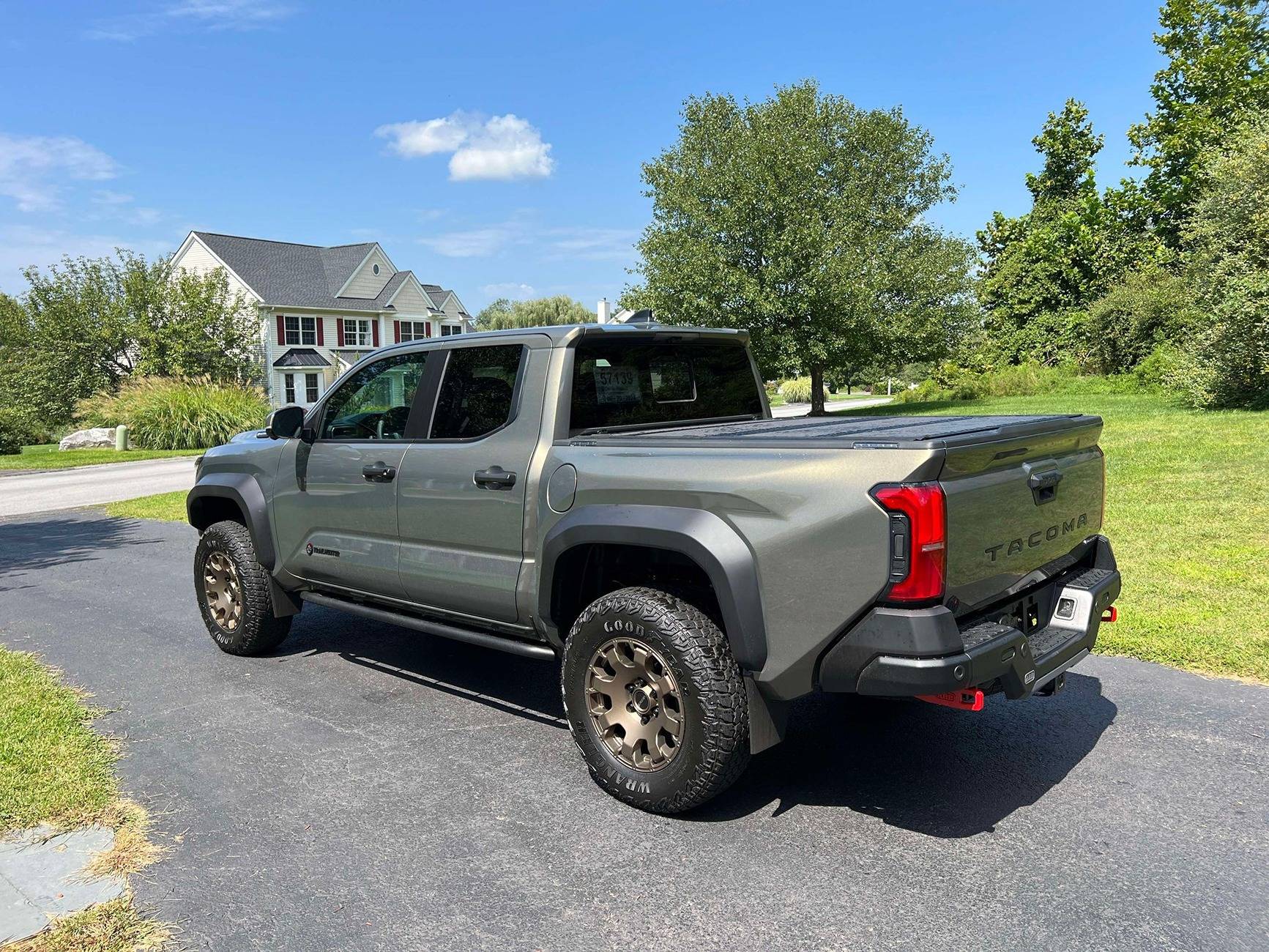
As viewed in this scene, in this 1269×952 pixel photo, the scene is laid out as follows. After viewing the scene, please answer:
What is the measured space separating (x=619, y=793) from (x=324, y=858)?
111 centimetres

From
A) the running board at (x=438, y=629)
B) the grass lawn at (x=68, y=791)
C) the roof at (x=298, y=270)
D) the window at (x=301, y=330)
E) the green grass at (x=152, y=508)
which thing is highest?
the roof at (x=298, y=270)

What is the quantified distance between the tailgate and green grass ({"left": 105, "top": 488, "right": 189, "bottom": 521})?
11.9 metres

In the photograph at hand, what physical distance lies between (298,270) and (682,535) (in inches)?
2185

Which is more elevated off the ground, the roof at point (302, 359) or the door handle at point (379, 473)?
the roof at point (302, 359)

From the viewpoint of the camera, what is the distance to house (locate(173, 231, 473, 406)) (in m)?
50.1

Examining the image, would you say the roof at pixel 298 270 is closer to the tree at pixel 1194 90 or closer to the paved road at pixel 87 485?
the paved road at pixel 87 485

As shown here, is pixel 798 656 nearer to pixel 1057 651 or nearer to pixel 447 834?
pixel 1057 651

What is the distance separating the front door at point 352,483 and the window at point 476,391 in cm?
25

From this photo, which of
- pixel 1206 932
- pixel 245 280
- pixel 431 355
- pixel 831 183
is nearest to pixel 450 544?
pixel 431 355

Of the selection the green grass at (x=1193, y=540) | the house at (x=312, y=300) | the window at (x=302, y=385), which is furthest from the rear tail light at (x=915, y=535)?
the window at (x=302, y=385)

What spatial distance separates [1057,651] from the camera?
3506 millimetres

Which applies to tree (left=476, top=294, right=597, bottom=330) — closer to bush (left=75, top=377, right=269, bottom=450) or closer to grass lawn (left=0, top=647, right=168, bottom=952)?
bush (left=75, top=377, right=269, bottom=450)

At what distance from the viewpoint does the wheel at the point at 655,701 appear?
3.37 meters

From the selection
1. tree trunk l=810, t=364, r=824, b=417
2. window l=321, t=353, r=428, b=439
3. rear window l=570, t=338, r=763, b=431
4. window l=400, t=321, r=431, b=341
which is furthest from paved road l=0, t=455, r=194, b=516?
window l=400, t=321, r=431, b=341
